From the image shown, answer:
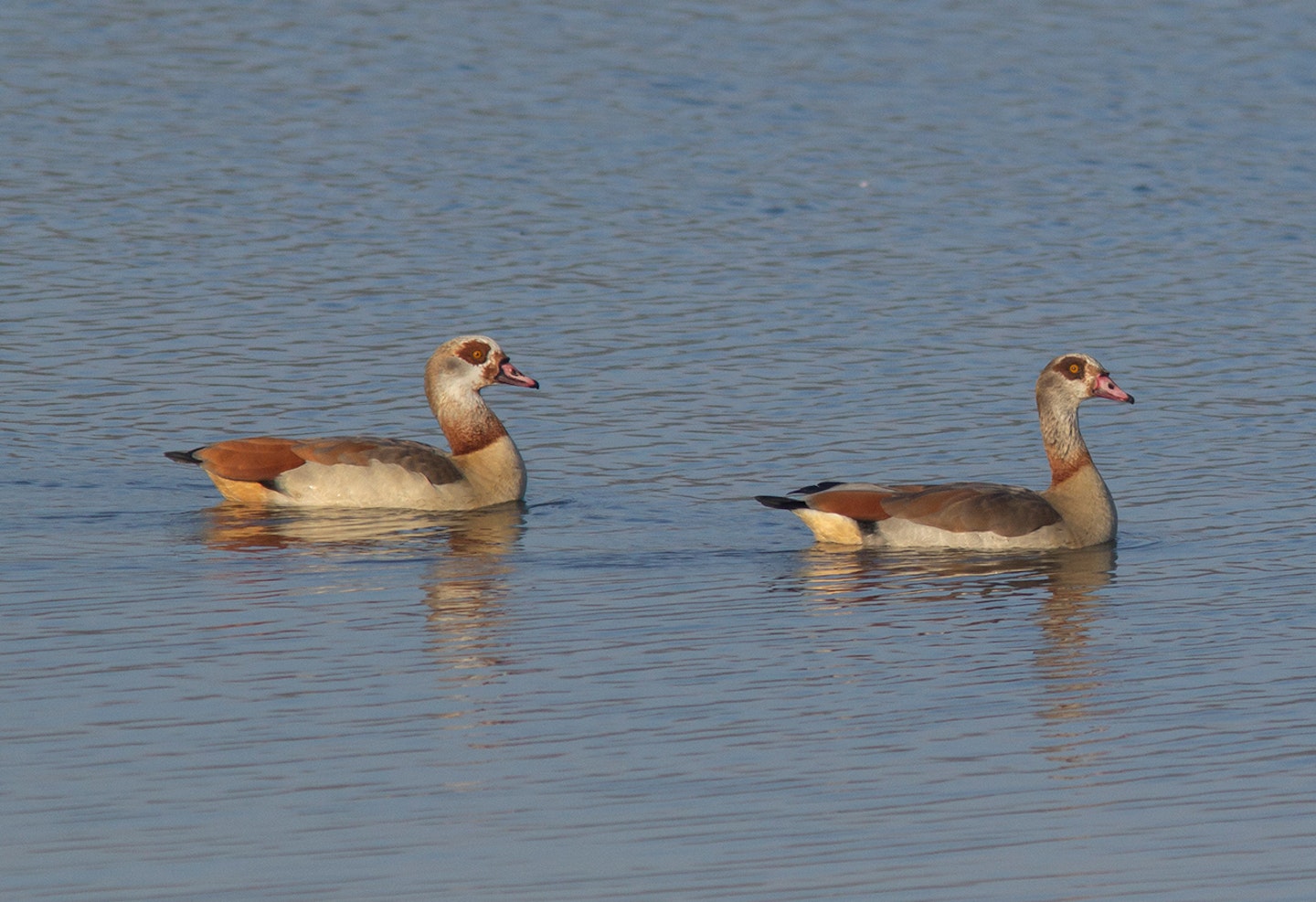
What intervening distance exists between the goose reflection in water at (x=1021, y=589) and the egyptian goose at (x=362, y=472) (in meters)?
2.75

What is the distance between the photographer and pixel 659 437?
1802cm

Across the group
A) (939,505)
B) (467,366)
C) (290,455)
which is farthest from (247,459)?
Answer: (939,505)

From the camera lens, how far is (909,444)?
700 inches

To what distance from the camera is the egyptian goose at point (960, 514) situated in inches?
600

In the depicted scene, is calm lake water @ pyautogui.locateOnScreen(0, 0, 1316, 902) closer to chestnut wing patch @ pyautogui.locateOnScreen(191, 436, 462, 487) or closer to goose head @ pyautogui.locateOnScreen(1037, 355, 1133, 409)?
chestnut wing patch @ pyautogui.locateOnScreen(191, 436, 462, 487)

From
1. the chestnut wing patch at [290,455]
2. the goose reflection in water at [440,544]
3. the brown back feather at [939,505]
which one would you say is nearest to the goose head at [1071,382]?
the brown back feather at [939,505]

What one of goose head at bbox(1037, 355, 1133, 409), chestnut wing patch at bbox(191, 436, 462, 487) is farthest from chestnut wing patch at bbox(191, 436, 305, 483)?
goose head at bbox(1037, 355, 1133, 409)

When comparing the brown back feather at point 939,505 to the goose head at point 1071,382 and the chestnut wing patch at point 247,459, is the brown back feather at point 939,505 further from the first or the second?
the chestnut wing patch at point 247,459

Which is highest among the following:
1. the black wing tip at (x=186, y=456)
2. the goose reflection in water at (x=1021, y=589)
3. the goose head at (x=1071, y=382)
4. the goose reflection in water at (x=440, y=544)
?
the goose head at (x=1071, y=382)

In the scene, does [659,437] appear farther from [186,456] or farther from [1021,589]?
[1021,589]

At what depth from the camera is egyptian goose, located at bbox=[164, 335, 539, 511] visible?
16688 mm

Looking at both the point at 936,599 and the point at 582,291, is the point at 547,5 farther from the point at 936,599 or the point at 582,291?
the point at 936,599

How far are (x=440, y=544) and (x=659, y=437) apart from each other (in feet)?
8.80

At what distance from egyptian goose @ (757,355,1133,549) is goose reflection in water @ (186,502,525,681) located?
1.88m
